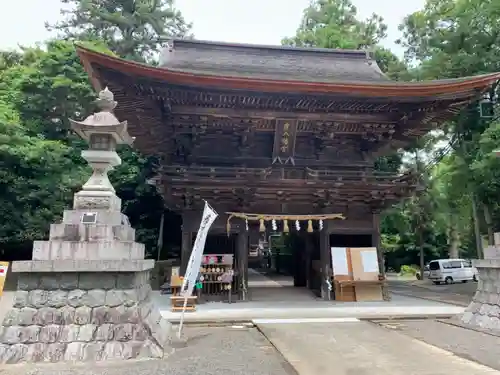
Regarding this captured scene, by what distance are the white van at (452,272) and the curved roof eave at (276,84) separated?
42.6 ft

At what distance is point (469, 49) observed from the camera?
15156 mm

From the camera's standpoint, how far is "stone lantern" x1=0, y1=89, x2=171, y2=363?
5.44 metres

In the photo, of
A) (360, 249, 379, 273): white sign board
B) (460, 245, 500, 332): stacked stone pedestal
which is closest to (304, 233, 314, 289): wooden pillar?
(360, 249, 379, 273): white sign board

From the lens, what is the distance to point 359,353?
5945mm

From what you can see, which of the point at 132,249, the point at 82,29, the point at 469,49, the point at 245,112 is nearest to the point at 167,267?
the point at 245,112

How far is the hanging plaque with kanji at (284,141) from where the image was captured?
38.5 ft

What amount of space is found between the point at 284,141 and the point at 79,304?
789cm

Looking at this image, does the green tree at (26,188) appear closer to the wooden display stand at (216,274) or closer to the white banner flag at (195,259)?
the wooden display stand at (216,274)

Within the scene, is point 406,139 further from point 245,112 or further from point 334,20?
point 334,20

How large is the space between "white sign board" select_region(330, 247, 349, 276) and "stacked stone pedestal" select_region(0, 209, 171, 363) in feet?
23.3

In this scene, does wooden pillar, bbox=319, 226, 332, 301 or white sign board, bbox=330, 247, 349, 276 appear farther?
wooden pillar, bbox=319, 226, 332, 301

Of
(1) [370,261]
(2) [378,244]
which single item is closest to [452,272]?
(2) [378,244]

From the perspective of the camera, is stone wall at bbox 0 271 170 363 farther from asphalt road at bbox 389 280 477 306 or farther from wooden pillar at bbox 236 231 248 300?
asphalt road at bbox 389 280 477 306

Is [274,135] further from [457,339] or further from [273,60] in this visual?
[457,339]
